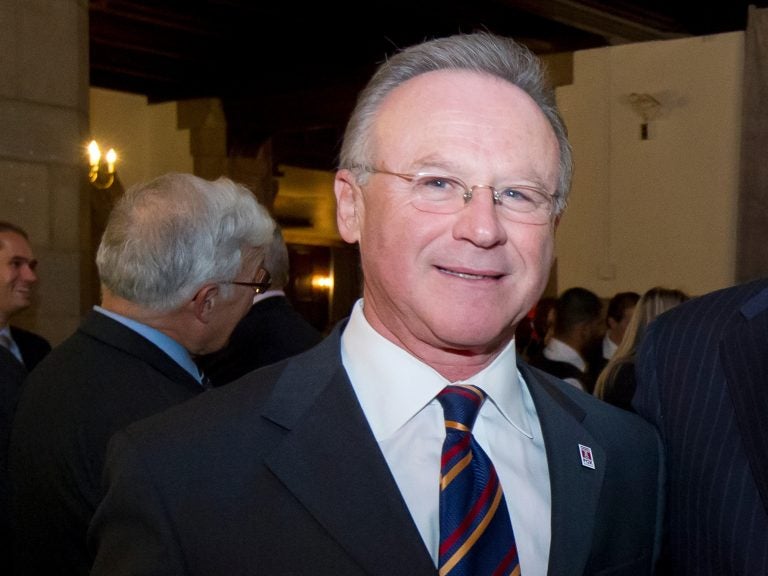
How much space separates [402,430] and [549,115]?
0.48 meters

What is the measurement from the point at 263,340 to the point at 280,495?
5.41ft

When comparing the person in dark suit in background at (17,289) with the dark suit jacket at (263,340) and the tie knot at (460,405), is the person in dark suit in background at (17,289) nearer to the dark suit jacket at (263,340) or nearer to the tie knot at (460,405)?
the dark suit jacket at (263,340)

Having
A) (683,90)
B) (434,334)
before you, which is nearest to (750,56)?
(683,90)

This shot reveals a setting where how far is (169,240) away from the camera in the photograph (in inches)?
81.9

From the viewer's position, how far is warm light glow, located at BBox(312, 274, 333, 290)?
44.4 feet

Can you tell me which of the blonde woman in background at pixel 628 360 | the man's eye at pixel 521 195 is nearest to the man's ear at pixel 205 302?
the man's eye at pixel 521 195

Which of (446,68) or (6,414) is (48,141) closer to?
(6,414)

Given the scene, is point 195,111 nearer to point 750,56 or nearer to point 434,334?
point 750,56

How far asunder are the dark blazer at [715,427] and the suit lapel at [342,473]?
50cm

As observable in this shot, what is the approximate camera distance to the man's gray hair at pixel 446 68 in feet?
4.28

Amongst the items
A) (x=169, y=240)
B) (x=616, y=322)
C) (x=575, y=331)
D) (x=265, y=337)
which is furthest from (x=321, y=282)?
(x=169, y=240)

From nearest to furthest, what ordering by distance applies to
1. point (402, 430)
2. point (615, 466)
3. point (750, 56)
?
point (402, 430) < point (615, 466) < point (750, 56)

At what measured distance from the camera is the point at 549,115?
134cm

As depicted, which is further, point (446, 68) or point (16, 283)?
point (16, 283)
